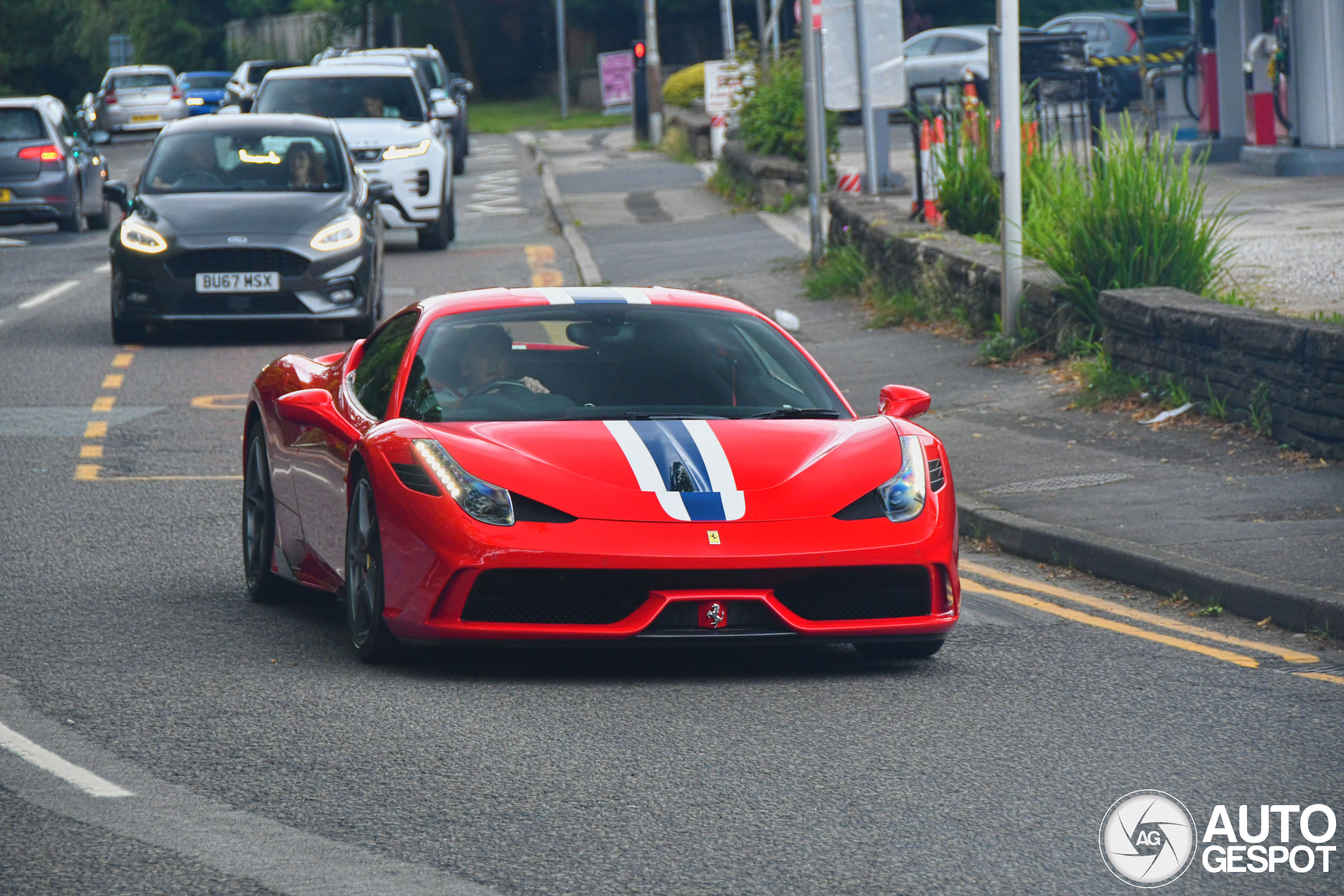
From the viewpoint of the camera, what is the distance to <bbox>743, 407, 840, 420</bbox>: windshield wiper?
6.95 meters

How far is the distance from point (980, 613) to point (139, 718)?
3262mm

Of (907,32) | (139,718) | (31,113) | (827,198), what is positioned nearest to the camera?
(139,718)

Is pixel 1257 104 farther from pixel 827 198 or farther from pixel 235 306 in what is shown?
pixel 235 306

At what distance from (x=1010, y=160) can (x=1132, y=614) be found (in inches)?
252

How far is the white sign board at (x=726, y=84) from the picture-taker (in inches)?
1164

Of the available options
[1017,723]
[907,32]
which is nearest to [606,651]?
[1017,723]

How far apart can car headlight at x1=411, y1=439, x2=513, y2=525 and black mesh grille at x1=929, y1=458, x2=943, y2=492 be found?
141 centimetres

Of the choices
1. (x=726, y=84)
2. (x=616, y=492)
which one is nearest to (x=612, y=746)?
(x=616, y=492)

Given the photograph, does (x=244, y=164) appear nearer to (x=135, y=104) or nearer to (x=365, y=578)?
(x=365, y=578)

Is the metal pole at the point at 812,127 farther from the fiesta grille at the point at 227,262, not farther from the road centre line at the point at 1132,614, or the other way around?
the road centre line at the point at 1132,614

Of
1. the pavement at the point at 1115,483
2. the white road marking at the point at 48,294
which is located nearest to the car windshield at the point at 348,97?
the white road marking at the point at 48,294

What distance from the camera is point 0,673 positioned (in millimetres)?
6496

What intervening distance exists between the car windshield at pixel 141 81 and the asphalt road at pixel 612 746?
48643 millimetres

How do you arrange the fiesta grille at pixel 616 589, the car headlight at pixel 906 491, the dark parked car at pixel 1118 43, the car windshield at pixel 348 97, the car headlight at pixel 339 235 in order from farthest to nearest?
the dark parked car at pixel 1118 43
the car windshield at pixel 348 97
the car headlight at pixel 339 235
the car headlight at pixel 906 491
the fiesta grille at pixel 616 589
